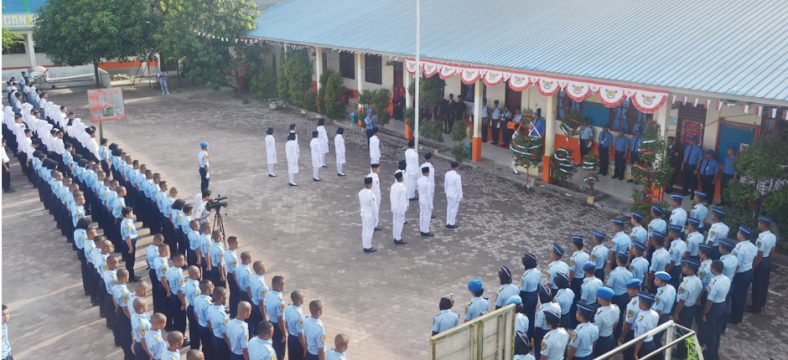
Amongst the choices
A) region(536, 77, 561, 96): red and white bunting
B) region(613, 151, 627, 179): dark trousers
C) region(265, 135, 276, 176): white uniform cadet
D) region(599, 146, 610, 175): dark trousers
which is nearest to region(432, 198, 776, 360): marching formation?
region(536, 77, 561, 96): red and white bunting

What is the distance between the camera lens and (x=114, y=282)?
760 centimetres

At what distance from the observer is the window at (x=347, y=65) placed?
2250cm

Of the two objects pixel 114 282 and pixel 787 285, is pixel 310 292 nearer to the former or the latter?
pixel 114 282

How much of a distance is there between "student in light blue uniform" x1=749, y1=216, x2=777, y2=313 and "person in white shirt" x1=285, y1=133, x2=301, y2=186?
→ 346 inches

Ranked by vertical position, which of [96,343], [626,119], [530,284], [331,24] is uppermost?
[331,24]

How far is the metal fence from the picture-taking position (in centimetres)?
441

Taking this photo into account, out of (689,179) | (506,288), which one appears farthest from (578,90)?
(506,288)

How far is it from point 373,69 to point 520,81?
8.87m

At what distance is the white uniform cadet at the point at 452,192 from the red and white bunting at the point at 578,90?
269cm

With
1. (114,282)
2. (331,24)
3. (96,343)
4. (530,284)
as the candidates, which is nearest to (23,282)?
(96,343)

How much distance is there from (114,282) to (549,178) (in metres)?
9.21

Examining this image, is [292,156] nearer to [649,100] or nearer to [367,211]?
[367,211]

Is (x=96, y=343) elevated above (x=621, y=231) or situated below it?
below

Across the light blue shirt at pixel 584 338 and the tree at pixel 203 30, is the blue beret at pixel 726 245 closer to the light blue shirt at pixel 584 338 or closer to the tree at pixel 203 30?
the light blue shirt at pixel 584 338
